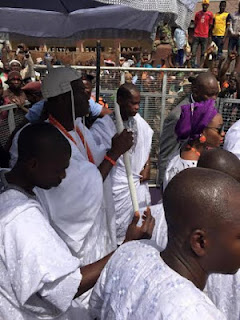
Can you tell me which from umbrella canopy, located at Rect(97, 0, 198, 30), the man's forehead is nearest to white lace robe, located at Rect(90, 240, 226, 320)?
umbrella canopy, located at Rect(97, 0, 198, 30)

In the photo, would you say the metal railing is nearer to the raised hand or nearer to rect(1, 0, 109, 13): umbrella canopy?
rect(1, 0, 109, 13): umbrella canopy

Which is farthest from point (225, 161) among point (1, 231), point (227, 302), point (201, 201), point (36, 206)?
point (1, 231)

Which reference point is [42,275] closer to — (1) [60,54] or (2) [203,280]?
(2) [203,280]

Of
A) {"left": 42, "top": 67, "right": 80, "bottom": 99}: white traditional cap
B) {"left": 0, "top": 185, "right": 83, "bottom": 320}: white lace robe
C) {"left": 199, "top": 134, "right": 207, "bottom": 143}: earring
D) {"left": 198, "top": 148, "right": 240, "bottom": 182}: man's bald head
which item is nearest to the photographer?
{"left": 0, "top": 185, "right": 83, "bottom": 320}: white lace robe

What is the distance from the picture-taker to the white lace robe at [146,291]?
96 centimetres

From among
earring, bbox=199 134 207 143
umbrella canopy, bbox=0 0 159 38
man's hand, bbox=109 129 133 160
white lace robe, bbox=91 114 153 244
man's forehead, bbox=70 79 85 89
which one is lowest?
white lace robe, bbox=91 114 153 244

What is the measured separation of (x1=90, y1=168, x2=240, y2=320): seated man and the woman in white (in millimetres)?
1384

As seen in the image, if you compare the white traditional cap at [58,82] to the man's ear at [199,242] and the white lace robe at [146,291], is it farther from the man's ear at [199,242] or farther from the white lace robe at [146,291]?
the man's ear at [199,242]

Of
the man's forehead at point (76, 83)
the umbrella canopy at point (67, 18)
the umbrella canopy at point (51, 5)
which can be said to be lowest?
the man's forehead at point (76, 83)

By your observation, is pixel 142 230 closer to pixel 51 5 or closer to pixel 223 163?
pixel 223 163

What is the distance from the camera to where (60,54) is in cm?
778

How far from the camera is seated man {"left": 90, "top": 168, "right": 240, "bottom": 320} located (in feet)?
3.26

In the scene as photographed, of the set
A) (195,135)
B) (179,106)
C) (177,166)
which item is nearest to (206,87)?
(179,106)

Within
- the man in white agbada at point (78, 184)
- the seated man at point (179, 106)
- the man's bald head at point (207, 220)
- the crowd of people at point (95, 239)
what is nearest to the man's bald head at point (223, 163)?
the crowd of people at point (95, 239)
